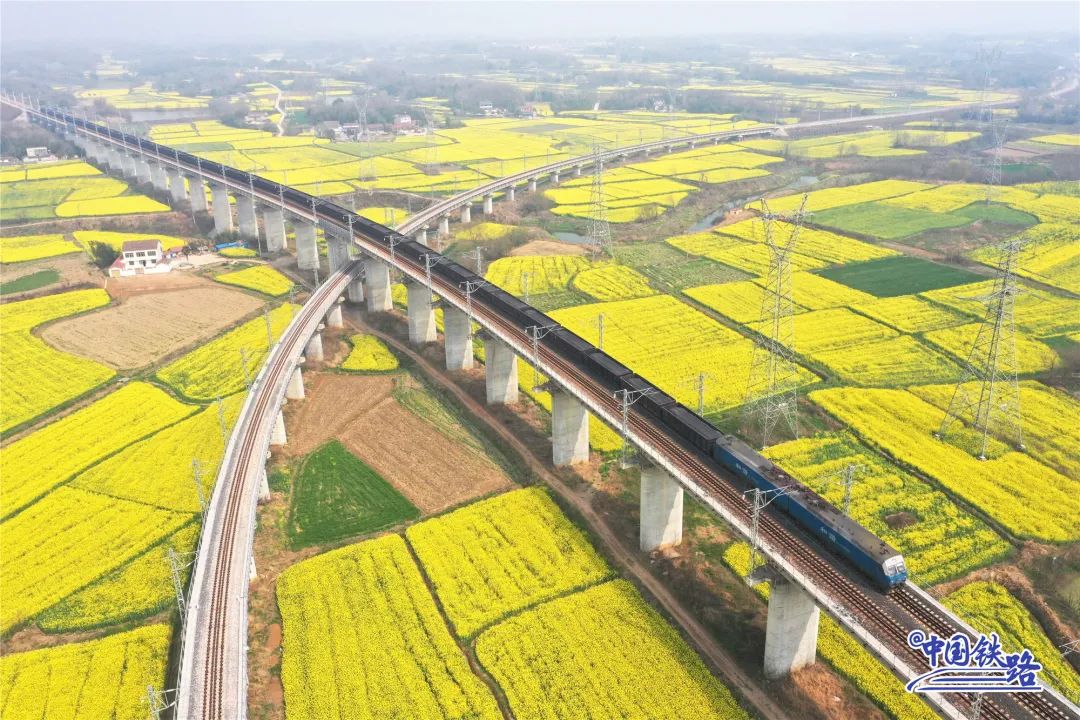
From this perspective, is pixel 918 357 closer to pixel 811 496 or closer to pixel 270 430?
pixel 811 496

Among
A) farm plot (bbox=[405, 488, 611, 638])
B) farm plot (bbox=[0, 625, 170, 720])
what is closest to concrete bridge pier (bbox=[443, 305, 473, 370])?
farm plot (bbox=[405, 488, 611, 638])

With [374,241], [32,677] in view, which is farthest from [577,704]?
[374,241]

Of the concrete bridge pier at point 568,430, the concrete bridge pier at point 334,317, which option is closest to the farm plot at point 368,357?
the concrete bridge pier at point 334,317

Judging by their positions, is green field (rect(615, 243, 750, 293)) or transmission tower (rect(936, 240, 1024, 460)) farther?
green field (rect(615, 243, 750, 293))

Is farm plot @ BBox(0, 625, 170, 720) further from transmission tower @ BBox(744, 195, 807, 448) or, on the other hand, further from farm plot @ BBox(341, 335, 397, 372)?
transmission tower @ BBox(744, 195, 807, 448)

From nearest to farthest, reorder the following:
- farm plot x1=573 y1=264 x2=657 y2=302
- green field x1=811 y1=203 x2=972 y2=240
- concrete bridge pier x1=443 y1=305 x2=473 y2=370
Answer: concrete bridge pier x1=443 y1=305 x2=473 y2=370 < farm plot x1=573 y1=264 x2=657 y2=302 < green field x1=811 y1=203 x2=972 y2=240
